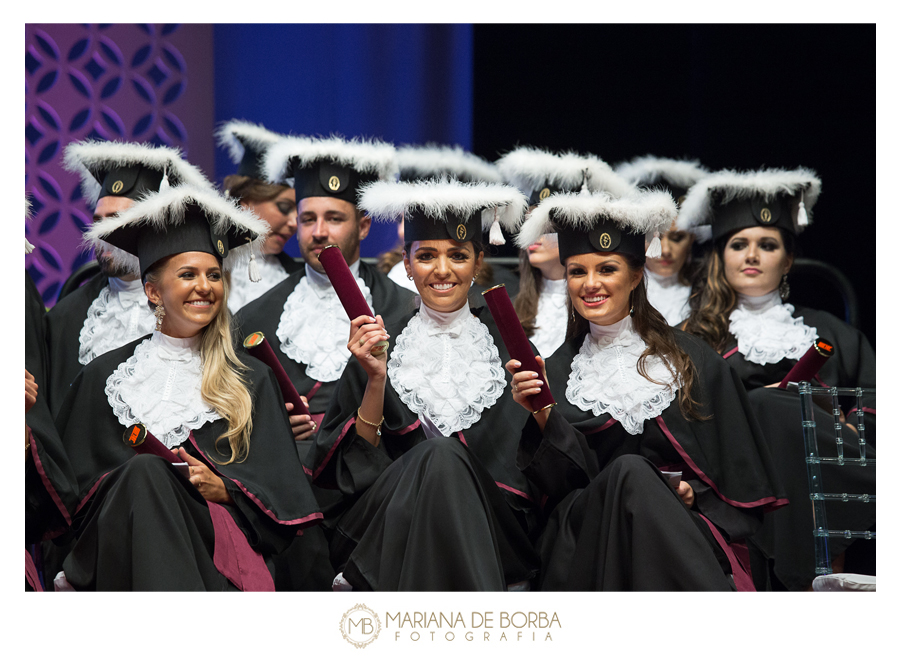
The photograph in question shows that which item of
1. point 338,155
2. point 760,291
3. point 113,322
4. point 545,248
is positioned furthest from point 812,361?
point 113,322

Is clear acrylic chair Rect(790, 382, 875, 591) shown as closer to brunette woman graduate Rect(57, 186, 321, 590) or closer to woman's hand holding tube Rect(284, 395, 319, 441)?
brunette woman graduate Rect(57, 186, 321, 590)

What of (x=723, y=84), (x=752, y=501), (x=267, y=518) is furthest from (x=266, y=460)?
(x=723, y=84)

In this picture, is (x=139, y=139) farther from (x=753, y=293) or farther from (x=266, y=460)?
(x=753, y=293)

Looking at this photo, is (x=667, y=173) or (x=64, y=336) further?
(x=667, y=173)

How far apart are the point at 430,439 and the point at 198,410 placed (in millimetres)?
737

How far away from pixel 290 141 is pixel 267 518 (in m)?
1.80

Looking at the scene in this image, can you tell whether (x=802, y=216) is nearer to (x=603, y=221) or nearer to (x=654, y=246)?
(x=654, y=246)

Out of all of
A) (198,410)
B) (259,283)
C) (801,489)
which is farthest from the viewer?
(259,283)

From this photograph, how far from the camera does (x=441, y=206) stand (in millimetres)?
3074

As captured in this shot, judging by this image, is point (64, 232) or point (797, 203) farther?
point (64, 232)

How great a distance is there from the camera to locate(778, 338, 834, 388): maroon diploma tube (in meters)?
3.14

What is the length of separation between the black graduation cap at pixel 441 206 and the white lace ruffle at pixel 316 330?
0.72 metres

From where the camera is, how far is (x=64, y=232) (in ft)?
15.5
